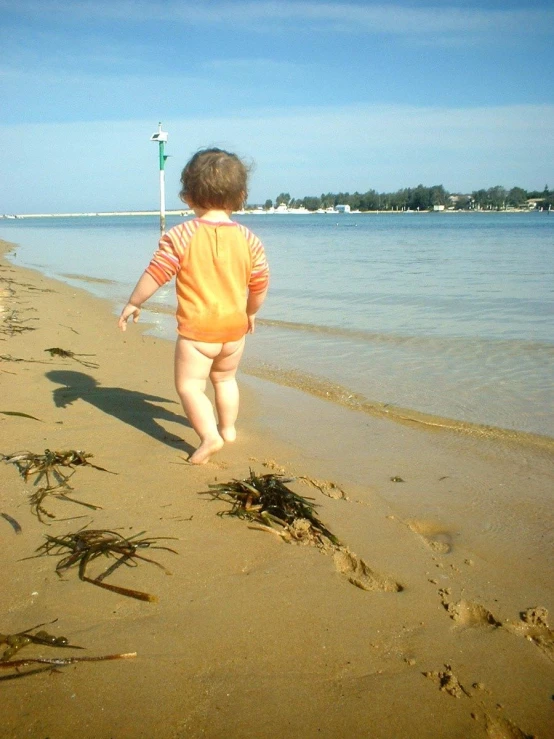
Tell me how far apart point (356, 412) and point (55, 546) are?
8.71 ft

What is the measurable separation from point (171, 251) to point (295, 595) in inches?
67.9

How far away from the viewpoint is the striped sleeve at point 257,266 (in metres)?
3.10

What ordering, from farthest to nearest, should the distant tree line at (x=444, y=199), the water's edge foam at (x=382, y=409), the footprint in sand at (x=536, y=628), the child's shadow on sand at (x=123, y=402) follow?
the distant tree line at (x=444, y=199), the water's edge foam at (x=382, y=409), the child's shadow on sand at (x=123, y=402), the footprint in sand at (x=536, y=628)

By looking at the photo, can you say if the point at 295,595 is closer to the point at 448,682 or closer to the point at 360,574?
the point at 360,574

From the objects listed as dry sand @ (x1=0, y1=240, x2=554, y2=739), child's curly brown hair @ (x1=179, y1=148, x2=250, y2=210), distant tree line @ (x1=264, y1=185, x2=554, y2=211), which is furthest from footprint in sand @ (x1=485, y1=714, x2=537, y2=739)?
distant tree line @ (x1=264, y1=185, x2=554, y2=211)

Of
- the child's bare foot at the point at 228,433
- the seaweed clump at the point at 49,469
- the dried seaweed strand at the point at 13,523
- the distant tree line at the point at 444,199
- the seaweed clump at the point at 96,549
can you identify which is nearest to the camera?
the seaweed clump at the point at 96,549

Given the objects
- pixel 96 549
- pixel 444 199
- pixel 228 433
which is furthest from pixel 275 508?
pixel 444 199

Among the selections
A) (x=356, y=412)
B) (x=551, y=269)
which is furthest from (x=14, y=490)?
(x=551, y=269)

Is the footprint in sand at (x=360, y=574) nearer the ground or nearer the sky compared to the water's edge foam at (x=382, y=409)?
nearer the sky

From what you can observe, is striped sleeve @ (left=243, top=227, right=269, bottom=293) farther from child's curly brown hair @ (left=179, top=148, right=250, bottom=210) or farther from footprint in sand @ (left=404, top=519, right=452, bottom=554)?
footprint in sand @ (left=404, top=519, right=452, bottom=554)

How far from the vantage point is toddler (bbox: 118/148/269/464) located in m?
→ 2.95

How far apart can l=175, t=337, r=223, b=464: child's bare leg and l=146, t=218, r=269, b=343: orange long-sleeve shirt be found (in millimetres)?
66

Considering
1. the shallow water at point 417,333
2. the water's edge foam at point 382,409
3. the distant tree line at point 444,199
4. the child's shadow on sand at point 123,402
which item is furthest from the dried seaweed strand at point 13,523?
the distant tree line at point 444,199

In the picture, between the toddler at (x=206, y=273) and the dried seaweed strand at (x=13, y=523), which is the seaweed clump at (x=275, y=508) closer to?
the toddler at (x=206, y=273)
